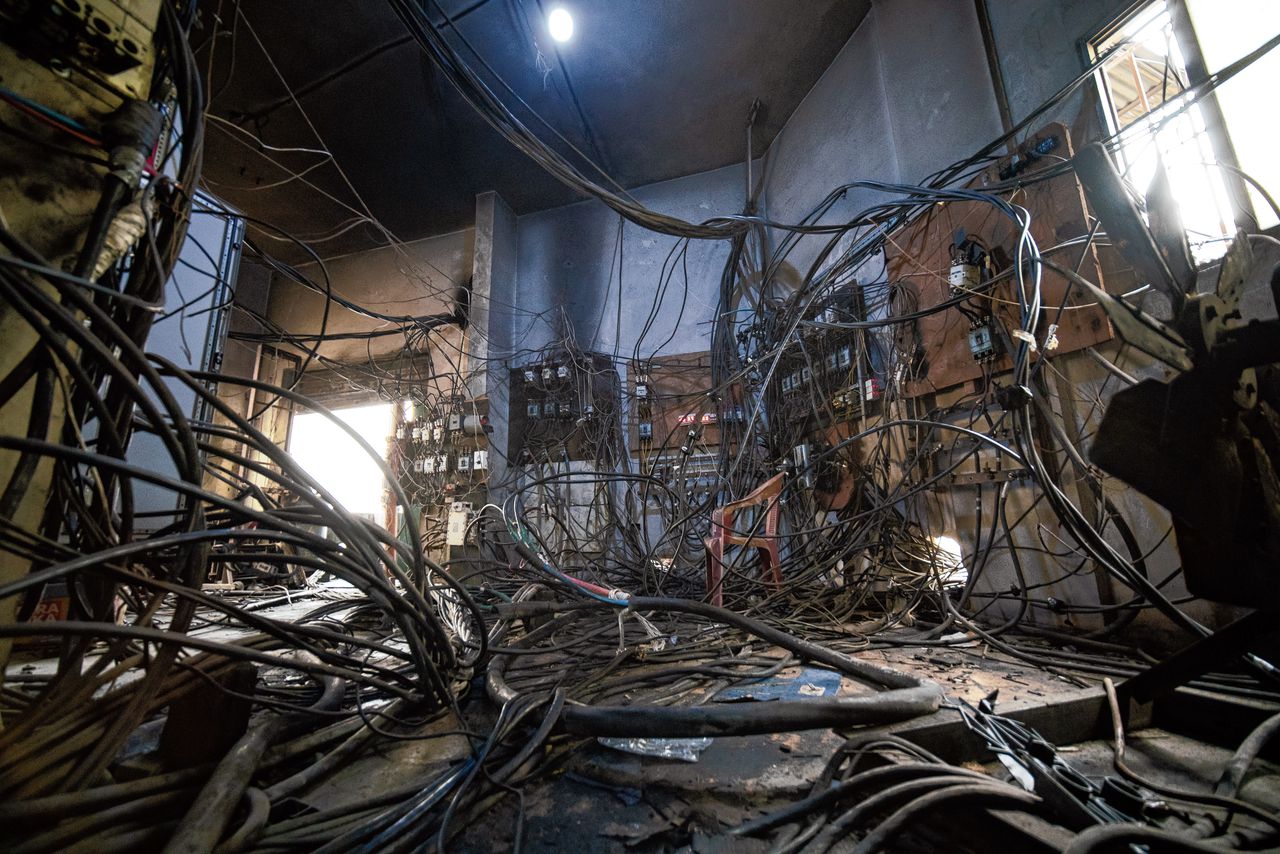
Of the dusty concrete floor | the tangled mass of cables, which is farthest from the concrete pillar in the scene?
the dusty concrete floor

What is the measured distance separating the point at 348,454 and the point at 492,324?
2.23m

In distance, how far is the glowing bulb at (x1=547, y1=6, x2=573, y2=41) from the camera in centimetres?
273

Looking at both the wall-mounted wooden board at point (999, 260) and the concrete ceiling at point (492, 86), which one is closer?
the wall-mounted wooden board at point (999, 260)

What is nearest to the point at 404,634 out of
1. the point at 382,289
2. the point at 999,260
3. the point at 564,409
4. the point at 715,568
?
the point at 715,568

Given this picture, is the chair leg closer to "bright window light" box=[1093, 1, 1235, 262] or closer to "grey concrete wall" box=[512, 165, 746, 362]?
"bright window light" box=[1093, 1, 1235, 262]

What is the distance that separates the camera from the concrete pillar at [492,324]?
152 inches

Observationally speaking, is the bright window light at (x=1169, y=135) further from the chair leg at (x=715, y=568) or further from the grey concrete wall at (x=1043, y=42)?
the chair leg at (x=715, y=568)

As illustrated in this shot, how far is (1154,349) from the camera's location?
622 mm

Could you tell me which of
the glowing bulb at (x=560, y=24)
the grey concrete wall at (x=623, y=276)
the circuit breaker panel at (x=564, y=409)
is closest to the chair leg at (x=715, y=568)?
the circuit breaker panel at (x=564, y=409)

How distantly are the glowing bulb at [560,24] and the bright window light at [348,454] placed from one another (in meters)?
3.45

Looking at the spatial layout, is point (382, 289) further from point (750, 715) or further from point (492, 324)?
point (750, 715)

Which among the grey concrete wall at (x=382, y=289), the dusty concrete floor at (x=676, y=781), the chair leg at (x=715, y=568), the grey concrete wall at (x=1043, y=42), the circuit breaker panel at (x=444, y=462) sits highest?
the grey concrete wall at (x=382, y=289)

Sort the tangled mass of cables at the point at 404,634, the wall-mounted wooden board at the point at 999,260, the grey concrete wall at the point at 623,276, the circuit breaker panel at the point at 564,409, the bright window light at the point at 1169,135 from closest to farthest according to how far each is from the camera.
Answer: the tangled mass of cables at the point at 404,634 → the bright window light at the point at 1169,135 → the wall-mounted wooden board at the point at 999,260 → the circuit breaker panel at the point at 564,409 → the grey concrete wall at the point at 623,276

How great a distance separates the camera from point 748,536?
1911 millimetres
